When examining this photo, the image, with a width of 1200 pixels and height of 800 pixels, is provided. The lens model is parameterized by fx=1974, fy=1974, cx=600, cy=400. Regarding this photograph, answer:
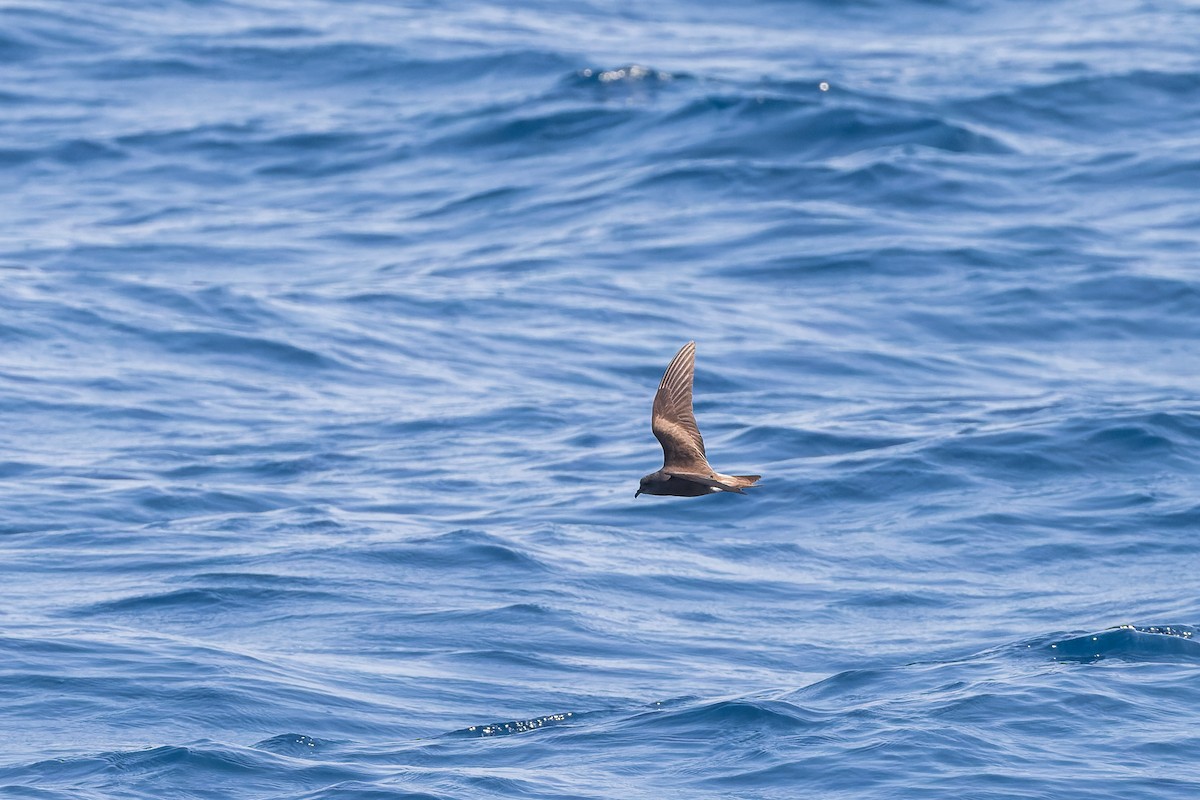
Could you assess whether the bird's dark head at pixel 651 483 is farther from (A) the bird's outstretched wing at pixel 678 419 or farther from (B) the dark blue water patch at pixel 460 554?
(B) the dark blue water patch at pixel 460 554

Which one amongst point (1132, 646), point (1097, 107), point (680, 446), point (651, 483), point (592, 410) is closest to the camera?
point (651, 483)

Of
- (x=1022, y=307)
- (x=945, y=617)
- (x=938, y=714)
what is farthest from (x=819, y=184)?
(x=938, y=714)

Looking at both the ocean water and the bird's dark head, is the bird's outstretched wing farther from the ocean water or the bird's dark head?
the ocean water

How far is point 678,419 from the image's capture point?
1094 centimetres

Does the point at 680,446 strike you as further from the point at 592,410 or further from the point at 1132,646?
the point at 592,410

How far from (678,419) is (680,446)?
35 cm

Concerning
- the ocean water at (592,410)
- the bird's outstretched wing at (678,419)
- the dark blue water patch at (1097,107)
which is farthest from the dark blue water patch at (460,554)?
the dark blue water patch at (1097,107)

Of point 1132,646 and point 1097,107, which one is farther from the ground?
point 1097,107

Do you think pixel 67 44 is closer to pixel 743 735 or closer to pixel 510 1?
pixel 510 1

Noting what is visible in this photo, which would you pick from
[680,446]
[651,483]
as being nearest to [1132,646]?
[680,446]

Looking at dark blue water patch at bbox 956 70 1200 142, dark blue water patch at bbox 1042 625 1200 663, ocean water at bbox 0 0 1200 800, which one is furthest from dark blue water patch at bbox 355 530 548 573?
dark blue water patch at bbox 956 70 1200 142

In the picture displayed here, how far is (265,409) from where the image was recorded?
17562 mm

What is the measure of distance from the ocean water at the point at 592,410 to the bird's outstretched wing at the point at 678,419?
6.07ft

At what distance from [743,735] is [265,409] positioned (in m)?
7.37
